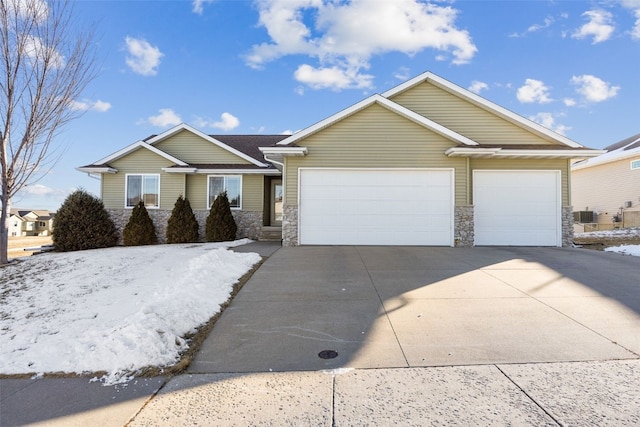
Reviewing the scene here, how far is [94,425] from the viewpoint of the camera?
7.73 ft

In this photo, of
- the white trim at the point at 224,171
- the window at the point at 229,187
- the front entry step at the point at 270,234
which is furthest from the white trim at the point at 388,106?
the window at the point at 229,187

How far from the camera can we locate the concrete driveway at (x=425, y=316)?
3348mm

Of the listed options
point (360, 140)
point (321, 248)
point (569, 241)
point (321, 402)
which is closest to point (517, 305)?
point (321, 402)

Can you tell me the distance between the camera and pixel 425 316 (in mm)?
4375

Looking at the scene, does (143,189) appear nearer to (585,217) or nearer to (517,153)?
(517,153)

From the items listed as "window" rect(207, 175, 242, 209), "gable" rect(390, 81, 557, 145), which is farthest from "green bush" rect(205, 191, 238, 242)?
"gable" rect(390, 81, 557, 145)

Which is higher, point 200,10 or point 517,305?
point 200,10

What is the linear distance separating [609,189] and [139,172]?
25.5m

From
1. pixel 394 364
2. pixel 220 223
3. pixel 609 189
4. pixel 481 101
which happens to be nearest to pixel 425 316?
pixel 394 364

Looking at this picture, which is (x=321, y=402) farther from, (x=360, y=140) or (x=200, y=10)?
(x=200, y=10)

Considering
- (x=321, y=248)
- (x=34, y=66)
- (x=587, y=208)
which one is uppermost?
(x=34, y=66)

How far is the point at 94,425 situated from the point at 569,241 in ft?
42.5

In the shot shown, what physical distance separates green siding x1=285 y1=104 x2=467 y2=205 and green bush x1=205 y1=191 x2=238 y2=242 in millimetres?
3982

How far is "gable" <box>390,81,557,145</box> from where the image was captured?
1146cm
